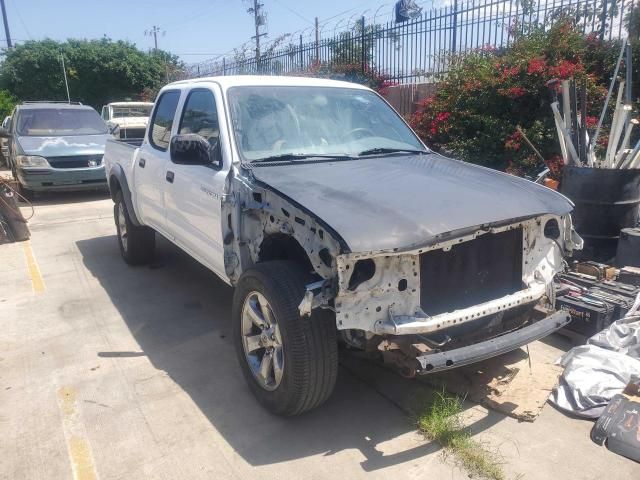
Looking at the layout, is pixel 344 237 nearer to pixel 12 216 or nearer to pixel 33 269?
pixel 33 269

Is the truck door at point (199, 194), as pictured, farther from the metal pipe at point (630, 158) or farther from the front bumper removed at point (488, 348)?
the metal pipe at point (630, 158)

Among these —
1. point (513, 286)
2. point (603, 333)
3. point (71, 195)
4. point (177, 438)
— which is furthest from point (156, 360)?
point (71, 195)

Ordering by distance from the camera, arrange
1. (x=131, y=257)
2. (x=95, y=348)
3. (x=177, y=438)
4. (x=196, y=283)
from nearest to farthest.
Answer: (x=177, y=438)
(x=95, y=348)
(x=196, y=283)
(x=131, y=257)

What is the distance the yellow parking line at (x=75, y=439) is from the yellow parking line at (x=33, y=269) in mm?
2446

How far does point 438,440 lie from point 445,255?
105 cm

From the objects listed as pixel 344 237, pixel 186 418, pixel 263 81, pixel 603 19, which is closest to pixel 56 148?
pixel 263 81

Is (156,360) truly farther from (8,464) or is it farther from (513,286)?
(513,286)

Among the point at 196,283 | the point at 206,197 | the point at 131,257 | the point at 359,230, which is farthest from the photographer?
the point at 131,257

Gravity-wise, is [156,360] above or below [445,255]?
below

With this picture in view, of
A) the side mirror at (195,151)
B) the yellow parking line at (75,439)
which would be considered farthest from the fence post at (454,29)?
the yellow parking line at (75,439)

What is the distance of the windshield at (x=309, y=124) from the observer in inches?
149

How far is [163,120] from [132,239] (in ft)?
5.49

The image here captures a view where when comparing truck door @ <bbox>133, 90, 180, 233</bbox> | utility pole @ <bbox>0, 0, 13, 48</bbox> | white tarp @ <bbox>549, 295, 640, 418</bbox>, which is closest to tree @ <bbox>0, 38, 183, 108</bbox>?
utility pole @ <bbox>0, 0, 13, 48</bbox>

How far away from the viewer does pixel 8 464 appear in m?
2.90
